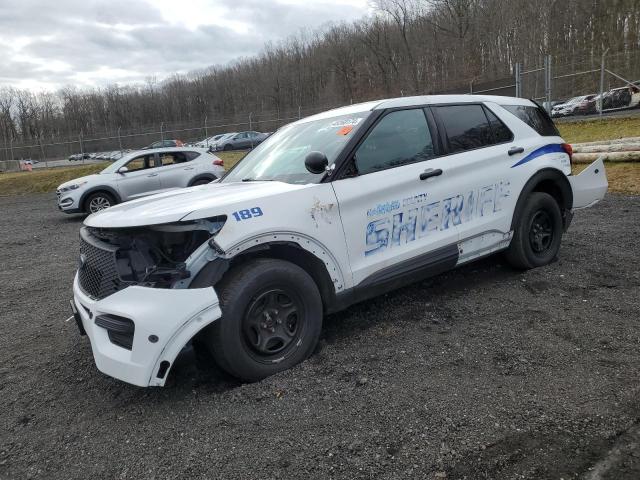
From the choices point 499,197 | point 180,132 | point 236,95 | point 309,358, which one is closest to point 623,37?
point 180,132

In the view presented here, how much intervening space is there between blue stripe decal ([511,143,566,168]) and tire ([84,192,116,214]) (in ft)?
33.1

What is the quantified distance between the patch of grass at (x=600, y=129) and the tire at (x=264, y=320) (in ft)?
46.8

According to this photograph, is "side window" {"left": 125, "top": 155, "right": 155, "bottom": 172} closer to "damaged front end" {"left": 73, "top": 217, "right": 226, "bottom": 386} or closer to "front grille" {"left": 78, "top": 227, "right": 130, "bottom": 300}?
"front grille" {"left": 78, "top": 227, "right": 130, "bottom": 300}

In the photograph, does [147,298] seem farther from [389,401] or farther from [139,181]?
[139,181]

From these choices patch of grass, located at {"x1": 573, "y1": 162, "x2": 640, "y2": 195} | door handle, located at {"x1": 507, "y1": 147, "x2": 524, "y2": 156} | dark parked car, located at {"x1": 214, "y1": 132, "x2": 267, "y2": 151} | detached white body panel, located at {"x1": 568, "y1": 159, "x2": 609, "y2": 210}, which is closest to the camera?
door handle, located at {"x1": 507, "y1": 147, "x2": 524, "y2": 156}

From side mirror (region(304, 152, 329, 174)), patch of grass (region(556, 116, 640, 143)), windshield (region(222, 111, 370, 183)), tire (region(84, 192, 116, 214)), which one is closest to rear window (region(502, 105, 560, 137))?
windshield (region(222, 111, 370, 183))

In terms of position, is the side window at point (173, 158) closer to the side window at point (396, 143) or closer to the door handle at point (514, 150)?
the side window at point (396, 143)

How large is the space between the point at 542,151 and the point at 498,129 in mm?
608

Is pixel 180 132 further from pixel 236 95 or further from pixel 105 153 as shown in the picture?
pixel 236 95

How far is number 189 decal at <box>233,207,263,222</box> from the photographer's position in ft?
9.74

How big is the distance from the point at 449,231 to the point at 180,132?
3454 cm

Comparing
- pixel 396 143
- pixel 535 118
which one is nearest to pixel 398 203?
pixel 396 143

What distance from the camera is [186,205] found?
306cm

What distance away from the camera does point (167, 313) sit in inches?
105
